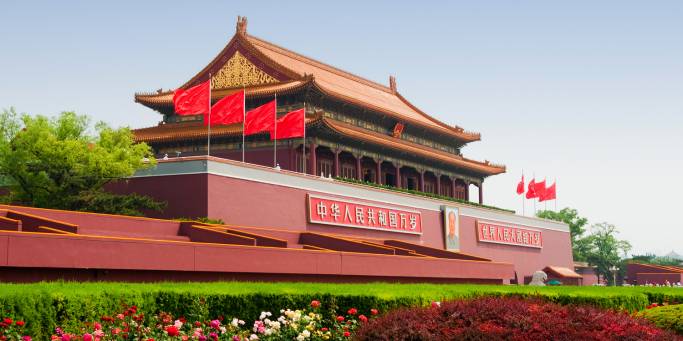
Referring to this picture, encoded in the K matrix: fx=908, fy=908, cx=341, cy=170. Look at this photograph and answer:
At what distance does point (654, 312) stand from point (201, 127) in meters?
33.9

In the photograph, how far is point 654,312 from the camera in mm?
11969

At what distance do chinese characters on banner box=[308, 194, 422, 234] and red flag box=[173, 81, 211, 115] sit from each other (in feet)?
18.3

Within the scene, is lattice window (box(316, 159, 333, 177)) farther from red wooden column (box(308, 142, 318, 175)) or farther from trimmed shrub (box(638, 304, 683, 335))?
trimmed shrub (box(638, 304, 683, 335))

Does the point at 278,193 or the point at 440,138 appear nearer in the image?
the point at 278,193

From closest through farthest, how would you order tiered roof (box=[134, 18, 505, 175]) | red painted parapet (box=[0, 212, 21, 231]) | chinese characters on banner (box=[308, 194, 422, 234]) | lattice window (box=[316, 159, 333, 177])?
red painted parapet (box=[0, 212, 21, 231]), chinese characters on banner (box=[308, 194, 422, 234]), tiered roof (box=[134, 18, 505, 175]), lattice window (box=[316, 159, 333, 177])

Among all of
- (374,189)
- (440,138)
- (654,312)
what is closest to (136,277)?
(654,312)

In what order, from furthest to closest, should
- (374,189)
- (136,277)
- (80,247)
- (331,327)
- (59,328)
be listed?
1. (374,189)
2. (136,277)
3. (80,247)
4. (331,327)
5. (59,328)

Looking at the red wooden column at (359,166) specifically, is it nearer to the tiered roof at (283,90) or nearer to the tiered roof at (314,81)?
the tiered roof at (283,90)

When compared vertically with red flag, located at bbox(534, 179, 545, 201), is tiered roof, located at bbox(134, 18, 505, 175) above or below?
above

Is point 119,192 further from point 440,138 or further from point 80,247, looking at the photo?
point 440,138

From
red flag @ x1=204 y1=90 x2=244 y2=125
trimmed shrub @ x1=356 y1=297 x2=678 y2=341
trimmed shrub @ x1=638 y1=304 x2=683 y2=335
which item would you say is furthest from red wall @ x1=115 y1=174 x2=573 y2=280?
trimmed shrub @ x1=356 y1=297 x2=678 y2=341

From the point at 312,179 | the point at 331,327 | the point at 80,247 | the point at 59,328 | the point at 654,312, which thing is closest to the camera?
the point at 59,328

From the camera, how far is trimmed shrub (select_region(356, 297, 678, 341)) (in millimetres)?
8609

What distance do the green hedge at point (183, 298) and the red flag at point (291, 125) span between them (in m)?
22.8
